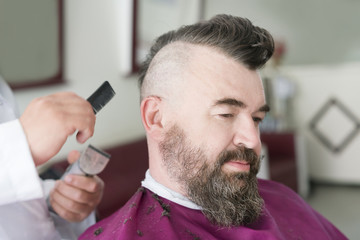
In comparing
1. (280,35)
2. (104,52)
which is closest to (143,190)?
(104,52)

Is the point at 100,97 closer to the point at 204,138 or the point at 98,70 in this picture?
the point at 204,138

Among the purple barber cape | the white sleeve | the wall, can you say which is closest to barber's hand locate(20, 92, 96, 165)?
the white sleeve

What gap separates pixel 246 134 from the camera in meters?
1.17

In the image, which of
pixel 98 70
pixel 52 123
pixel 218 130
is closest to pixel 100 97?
pixel 52 123

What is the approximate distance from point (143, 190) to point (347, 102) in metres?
4.63

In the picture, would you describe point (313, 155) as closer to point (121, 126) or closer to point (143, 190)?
point (121, 126)

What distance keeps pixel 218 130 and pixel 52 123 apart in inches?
17.3

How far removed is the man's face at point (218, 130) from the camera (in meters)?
1.18

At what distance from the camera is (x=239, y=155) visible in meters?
1.17

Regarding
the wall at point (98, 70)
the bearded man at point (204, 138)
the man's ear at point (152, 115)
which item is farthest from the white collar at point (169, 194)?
the wall at point (98, 70)

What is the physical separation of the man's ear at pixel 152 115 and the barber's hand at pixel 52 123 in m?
0.31

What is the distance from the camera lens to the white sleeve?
0.98 m

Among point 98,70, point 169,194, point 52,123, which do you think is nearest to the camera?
point 52,123

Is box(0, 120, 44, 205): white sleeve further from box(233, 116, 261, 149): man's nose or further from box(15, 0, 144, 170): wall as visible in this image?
box(15, 0, 144, 170): wall
